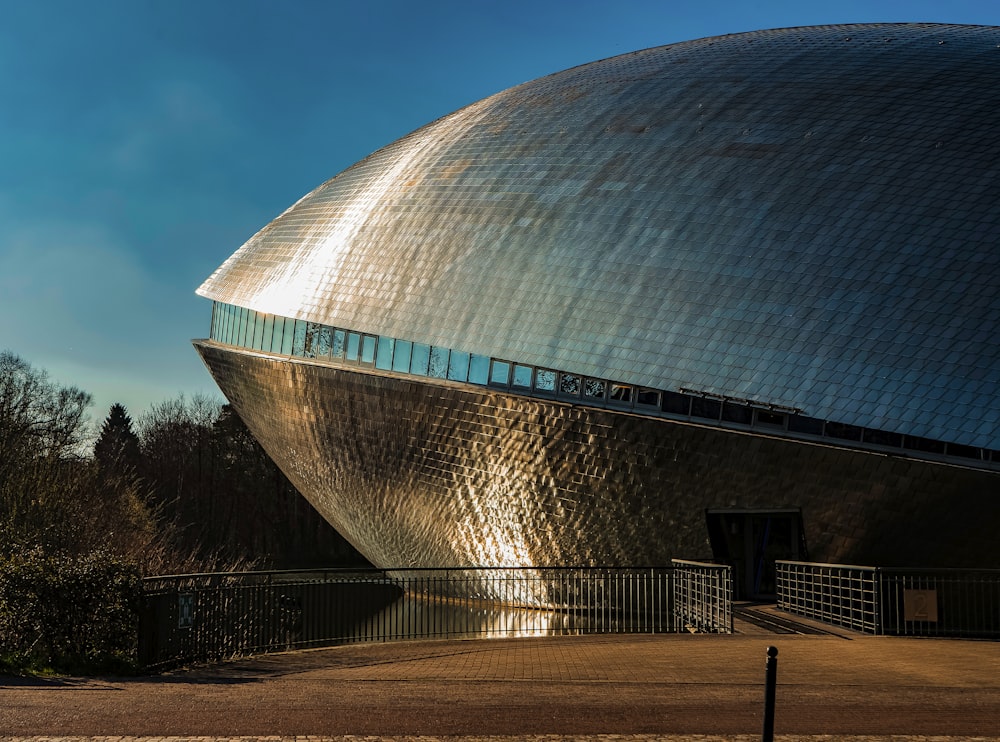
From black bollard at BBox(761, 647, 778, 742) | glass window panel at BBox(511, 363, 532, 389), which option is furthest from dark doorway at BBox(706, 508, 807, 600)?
black bollard at BBox(761, 647, 778, 742)

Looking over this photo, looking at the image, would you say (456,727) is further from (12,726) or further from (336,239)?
(336,239)

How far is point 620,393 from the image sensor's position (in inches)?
931

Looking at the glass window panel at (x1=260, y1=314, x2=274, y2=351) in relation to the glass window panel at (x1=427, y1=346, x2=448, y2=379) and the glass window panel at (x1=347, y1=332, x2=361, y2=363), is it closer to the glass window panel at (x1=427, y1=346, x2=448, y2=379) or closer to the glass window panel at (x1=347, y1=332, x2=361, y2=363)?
the glass window panel at (x1=347, y1=332, x2=361, y2=363)

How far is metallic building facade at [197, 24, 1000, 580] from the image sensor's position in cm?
2112

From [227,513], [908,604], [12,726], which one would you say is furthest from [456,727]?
[227,513]

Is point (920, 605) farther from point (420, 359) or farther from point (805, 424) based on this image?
point (420, 359)

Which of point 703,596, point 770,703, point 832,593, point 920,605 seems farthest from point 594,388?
point 770,703

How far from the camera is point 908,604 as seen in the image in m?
18.8

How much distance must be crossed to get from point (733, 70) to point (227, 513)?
58130 mm

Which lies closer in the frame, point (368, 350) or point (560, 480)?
point (560, 480)

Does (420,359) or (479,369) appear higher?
(420,359)

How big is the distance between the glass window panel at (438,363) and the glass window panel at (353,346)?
2.82m

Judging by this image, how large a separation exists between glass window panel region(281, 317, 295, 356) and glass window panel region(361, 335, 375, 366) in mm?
3424

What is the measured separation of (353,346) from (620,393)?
868 cm
